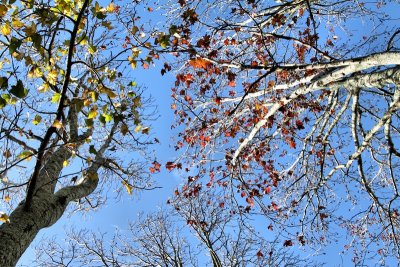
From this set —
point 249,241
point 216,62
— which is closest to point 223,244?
point 249,241

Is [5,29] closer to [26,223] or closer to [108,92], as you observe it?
[108,92]

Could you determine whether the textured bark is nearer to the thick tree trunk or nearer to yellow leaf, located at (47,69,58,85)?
the thick tree trunk

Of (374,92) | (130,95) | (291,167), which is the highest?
(374,92)

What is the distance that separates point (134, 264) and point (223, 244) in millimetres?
2994

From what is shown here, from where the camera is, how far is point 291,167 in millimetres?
7137

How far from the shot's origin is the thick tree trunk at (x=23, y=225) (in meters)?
3.51

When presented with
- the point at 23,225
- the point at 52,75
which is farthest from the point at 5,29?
the point at 23,225

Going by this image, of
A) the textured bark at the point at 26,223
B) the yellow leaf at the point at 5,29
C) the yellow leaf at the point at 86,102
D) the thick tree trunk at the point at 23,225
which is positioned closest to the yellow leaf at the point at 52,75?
the yellow leaf at the point at 5,29

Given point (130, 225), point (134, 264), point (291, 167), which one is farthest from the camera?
point (130, 225)

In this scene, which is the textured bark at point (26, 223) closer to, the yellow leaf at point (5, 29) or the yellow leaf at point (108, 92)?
the yellow leaf at point (108, 92)

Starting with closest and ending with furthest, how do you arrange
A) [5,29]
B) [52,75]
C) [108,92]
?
1. [5,29]
2. [108,92]
3. [52,75]

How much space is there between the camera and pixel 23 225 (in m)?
3.80

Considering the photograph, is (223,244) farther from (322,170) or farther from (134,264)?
(322,170)

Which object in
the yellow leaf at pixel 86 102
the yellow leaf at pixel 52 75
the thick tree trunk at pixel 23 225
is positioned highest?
the yellow leaf at pixel 52 75
